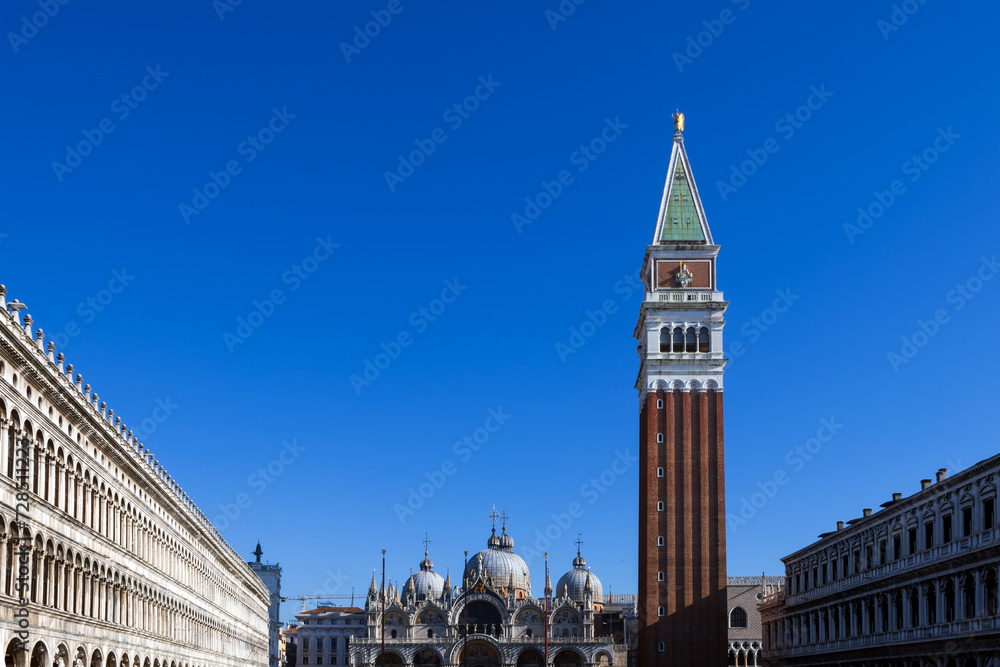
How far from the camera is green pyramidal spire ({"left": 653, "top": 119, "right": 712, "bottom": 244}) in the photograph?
104 metres

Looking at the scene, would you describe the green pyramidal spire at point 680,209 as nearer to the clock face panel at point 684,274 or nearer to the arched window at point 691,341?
the clock face panel at point 684,274

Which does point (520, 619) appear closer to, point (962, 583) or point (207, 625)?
point (207, 625)

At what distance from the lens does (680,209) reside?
10488 centimetres

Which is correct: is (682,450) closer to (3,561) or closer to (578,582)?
(3,561)

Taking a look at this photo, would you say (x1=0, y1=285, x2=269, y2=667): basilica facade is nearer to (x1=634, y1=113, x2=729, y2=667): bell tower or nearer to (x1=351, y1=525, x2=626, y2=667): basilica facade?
(x1=634, y1=113, x2=729, y2=667): bell tower

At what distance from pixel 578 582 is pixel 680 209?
93.4 metres

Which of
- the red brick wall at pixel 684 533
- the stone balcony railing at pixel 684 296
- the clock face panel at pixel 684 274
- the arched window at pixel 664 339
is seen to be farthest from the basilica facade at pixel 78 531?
the clock face panel at pixel 684 274

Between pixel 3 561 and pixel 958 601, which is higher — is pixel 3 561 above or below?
above

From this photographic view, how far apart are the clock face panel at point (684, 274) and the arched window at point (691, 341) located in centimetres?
396

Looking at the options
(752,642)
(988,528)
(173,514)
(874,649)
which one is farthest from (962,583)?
(752,642)

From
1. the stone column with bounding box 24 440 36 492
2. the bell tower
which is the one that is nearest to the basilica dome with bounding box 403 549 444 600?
the bell tower

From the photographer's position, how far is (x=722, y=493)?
98.0 metres

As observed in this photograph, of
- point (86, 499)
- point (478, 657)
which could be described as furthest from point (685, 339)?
point (478, 657)

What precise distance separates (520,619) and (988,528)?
393ft
